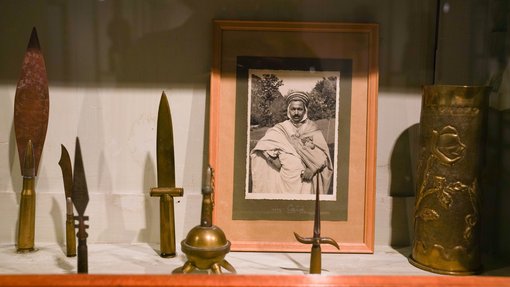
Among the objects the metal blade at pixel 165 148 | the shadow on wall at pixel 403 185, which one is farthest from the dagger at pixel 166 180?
the shadow on wall at pixel 403 185

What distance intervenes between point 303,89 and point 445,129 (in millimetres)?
305

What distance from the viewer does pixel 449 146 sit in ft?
3.45

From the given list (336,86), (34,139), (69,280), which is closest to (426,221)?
(336,86)

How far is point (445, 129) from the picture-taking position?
41.5 inches

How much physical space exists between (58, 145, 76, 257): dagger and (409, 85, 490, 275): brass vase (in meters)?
0.69

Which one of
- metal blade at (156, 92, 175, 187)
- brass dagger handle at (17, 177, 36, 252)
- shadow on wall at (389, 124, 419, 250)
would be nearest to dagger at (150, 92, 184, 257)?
metal blade at (156, 92, 175, 187)

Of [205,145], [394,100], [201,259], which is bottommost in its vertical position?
[201,259]

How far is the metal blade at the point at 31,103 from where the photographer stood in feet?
3.82

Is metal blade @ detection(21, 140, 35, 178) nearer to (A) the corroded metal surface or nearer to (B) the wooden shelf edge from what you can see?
(A) the corroded metal surface

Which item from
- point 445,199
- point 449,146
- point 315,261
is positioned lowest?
point 315,261

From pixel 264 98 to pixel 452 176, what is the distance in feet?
1.34

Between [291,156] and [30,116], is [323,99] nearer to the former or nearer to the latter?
[291,156]

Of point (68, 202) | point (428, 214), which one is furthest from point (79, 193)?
point (428, 214)

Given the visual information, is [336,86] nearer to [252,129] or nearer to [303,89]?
[303,89]
